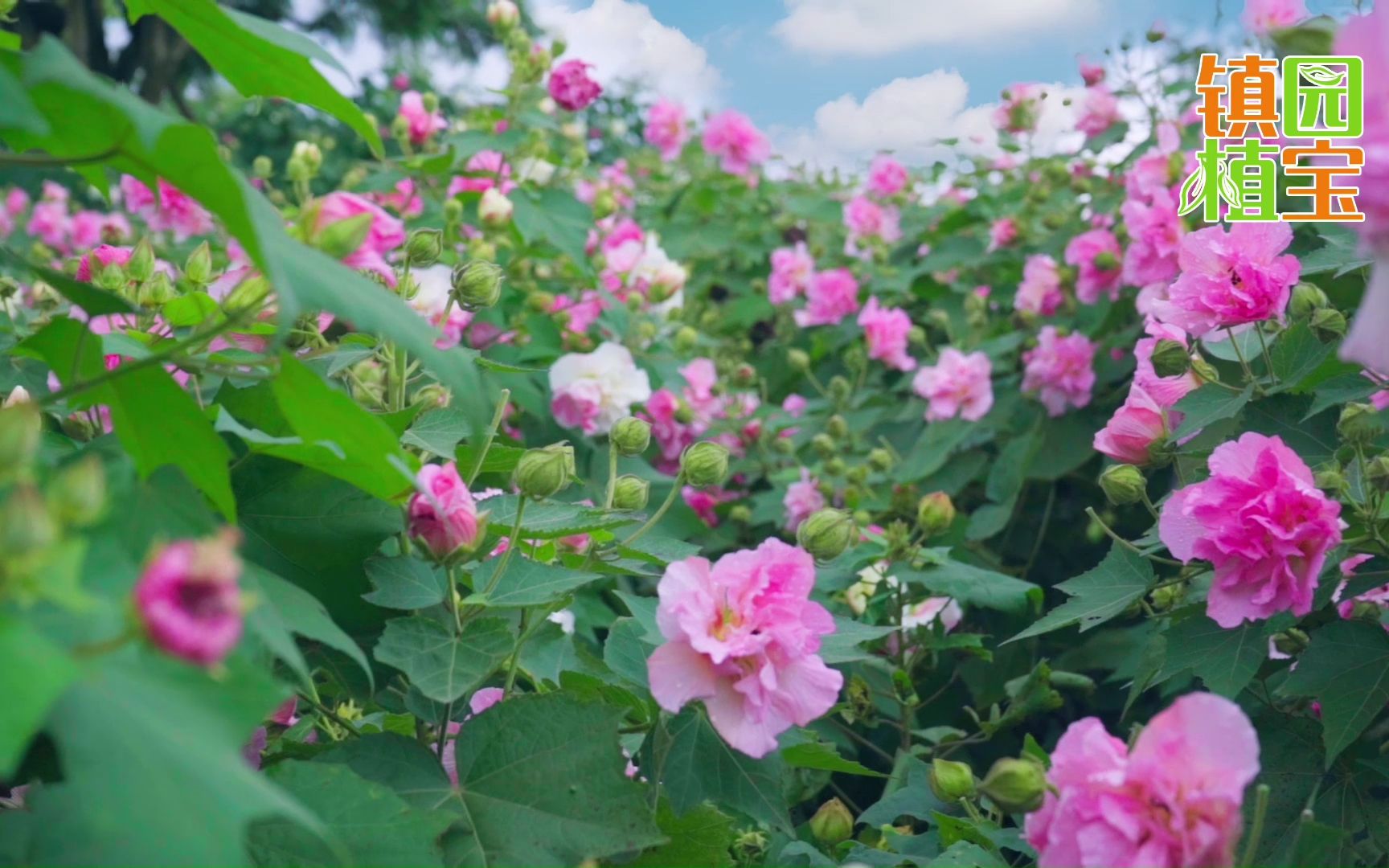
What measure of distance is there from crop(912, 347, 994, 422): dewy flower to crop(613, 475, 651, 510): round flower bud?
3.93 feet

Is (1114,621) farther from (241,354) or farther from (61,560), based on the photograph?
(61,560)

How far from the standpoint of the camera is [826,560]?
1.10 meters

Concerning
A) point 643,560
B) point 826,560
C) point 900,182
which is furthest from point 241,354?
point 900,182

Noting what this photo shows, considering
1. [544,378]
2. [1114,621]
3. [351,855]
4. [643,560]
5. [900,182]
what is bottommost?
[1114,621]

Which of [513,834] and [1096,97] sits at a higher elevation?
[1096,97]

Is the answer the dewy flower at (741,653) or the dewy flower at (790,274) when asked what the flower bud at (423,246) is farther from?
the dewy flower at (790,274)

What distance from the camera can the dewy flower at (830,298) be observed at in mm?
2682

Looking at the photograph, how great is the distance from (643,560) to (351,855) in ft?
1.35

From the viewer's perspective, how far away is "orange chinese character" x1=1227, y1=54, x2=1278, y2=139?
56.2 inches

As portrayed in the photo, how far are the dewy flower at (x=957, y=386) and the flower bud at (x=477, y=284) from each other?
120 cm

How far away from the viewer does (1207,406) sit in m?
1.11

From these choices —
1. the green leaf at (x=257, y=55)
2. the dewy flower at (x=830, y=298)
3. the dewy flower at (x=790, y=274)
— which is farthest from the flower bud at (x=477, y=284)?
the dewy flower at (x=790, y=274)

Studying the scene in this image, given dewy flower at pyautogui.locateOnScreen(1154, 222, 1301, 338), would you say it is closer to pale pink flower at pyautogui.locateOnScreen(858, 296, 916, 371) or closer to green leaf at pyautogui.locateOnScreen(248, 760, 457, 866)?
green leaf at pyautogui.locateOnScreen(248, 760, 457, 866)

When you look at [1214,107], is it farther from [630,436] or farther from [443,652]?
[443,652]
